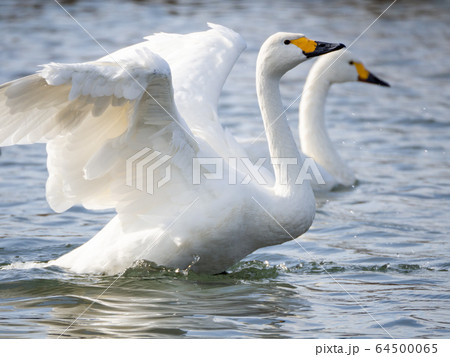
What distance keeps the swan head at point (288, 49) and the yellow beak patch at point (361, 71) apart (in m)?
5.37

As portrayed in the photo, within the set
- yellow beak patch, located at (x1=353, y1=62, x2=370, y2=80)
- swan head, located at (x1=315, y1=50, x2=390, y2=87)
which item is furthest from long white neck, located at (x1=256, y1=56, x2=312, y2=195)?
yellow beak patch, located at (x1=353, y1=62, x2=370, y2=80)

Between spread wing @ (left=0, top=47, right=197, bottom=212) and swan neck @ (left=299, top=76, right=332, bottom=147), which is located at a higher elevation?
swan neck @ (left=299, top=76, right=332, bottom=147)

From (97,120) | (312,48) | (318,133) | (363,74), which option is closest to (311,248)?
(312,48)

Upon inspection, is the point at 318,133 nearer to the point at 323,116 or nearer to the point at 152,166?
the point at 323,116

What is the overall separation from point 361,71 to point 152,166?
20.4 ft

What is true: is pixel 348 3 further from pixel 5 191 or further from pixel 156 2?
pixel 5 191

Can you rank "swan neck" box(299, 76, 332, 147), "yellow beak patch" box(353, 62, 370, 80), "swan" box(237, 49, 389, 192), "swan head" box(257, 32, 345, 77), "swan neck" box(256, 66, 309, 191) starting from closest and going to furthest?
"swan head" box(257, 32, 345, 77) < "swan neck" box(256, 66, 309, 191) < "swan" box(237, 49, 389, 192) < "swan neck" box(299, 76, 332, 147) < "yellow beak patch" box(353, 62, 370, 80)

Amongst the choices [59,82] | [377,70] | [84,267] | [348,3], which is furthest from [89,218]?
[348,3]

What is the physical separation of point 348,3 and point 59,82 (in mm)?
18978

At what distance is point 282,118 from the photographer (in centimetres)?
722

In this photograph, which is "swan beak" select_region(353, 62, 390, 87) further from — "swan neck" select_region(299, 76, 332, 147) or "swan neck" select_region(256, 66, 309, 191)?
"swan neck" select_region(256, 66, 309, 191)

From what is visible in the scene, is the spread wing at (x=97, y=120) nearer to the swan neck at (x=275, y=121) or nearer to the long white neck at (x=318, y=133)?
the swan neck at (x=275, y=121)

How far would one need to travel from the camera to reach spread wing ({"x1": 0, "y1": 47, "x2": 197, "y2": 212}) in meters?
6.03

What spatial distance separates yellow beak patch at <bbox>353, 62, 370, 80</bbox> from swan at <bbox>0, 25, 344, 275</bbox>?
5210mm
